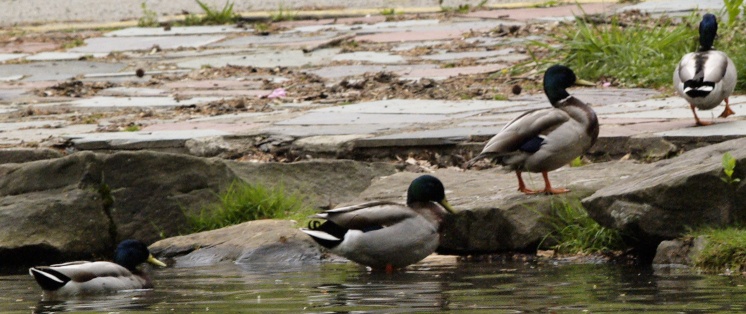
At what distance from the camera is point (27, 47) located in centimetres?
1365

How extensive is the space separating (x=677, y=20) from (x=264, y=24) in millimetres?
4635

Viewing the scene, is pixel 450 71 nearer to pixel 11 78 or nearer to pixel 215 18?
pixel 11 78

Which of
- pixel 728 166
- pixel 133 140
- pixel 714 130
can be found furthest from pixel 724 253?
pixel 133 140

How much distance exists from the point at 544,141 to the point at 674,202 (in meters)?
0.71

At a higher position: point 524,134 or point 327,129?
point 524,134

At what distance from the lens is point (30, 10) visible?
16.5 m

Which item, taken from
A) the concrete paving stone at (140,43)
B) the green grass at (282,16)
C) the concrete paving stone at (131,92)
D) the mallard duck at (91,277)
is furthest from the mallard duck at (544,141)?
the green grass at (282,16)

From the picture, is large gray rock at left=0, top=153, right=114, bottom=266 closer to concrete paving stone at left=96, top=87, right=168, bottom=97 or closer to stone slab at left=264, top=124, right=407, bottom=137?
stone slab at left=264, top=124, right=407, bottom=137

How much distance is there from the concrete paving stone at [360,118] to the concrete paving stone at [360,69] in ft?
6.35

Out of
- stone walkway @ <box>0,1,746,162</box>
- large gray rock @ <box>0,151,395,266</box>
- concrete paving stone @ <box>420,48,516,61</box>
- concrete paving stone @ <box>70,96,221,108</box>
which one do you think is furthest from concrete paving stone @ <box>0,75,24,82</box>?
large gray rock @ <box>0,151,395,266</box>

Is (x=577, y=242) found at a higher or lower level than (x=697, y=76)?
lower

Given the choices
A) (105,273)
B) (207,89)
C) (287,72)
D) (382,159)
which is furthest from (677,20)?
(105,273)

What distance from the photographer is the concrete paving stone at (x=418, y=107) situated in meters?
8.44

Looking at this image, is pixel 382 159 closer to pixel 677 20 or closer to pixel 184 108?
pixel 184 108
